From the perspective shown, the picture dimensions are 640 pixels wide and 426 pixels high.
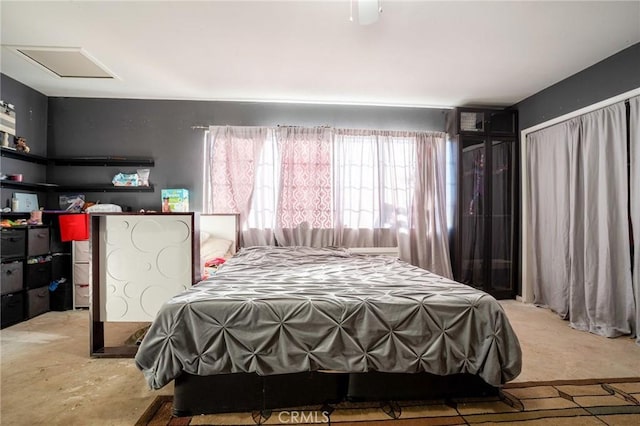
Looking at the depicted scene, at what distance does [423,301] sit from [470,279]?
2.89m

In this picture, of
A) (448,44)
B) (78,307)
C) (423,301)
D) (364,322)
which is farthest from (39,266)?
(448,44)

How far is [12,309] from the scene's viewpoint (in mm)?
2980

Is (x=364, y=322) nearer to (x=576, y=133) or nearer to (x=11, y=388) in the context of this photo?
(x=11, y=388)

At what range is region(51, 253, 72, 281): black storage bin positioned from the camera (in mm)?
3428

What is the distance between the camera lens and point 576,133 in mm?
3123

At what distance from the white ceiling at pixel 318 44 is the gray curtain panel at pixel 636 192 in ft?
2.09

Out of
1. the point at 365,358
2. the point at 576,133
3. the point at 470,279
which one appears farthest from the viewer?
the point at 470,279

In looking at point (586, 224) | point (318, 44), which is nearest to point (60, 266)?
point (318, 44)

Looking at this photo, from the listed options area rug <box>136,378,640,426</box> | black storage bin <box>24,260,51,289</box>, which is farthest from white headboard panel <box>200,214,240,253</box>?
area rug <box>136,378,640,426</box>

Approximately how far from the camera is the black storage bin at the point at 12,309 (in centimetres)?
290

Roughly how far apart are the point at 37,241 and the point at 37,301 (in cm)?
64

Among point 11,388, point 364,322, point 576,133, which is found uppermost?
point 576,133

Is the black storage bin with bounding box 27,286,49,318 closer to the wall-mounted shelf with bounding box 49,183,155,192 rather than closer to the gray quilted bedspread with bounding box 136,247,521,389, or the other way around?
the wall-mounted shelf with bounding box 49,183,155,192

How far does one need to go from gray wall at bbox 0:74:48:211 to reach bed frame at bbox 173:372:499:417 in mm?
3316
